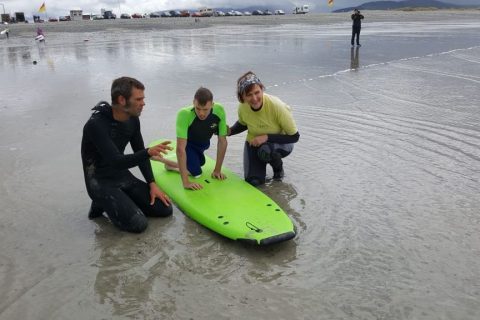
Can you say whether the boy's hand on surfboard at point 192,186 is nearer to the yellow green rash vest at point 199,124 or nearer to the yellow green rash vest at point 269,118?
the yellow green rash vest at point 199,124

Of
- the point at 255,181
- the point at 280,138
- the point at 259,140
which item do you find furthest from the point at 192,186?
the point at 280,138

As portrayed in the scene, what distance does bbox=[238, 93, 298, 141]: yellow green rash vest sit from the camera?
197 inches

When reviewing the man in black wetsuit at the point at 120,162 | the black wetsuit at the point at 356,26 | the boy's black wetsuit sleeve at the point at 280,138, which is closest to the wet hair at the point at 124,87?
the man in black wetsuit at the point at 120,162

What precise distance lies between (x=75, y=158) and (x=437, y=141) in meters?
5.03

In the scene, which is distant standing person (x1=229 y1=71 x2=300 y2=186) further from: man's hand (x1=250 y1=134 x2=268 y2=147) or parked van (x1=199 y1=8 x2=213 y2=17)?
parked van (x1=199 y1=8 x2=213 y2=17)

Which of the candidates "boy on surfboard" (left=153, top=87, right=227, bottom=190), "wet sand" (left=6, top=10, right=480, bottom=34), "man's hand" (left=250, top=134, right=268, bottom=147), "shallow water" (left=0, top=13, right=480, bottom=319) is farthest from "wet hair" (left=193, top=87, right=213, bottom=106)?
"wet sand" (left=6, top=10, right=480, bottom=34)

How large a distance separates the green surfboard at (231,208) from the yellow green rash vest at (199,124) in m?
0.50

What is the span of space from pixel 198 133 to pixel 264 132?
80 centimetres

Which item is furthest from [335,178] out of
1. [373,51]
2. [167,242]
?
[373,51]

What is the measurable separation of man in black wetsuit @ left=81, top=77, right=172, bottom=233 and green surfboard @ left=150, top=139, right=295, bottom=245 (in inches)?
12.7

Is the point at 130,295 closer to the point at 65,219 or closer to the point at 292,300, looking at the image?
the point at 292,300

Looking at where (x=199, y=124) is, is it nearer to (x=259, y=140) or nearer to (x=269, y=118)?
(x=259, y=140)

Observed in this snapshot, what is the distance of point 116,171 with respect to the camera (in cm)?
433

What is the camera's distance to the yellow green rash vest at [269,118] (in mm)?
4992
